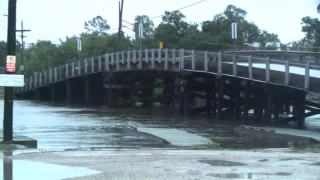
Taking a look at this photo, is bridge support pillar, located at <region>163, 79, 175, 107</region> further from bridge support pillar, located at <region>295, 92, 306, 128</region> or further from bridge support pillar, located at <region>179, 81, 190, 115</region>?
bridge support pillar, located at <region>295, 92, 306, 128</region>

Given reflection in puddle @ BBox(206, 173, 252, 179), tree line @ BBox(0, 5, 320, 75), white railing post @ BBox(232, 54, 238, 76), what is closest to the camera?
reflection in puddle @ BBox(206, 173, 252, 179)

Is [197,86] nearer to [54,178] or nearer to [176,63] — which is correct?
[176,63]

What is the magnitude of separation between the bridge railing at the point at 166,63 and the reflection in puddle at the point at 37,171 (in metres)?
18.8

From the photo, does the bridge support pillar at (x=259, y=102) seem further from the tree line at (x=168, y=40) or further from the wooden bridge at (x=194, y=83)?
the tree line at (x=168, y=40)

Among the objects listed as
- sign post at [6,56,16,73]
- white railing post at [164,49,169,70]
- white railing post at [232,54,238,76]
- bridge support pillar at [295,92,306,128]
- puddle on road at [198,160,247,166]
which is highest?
white railing post at [164,49,169,70]

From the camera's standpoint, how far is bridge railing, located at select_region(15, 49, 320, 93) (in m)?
33.9

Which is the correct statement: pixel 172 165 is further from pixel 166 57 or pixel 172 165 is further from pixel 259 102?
pixel 166 57

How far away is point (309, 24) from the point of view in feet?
314

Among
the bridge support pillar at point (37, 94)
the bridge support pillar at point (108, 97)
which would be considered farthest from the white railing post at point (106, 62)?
the bridge support pillar at point (37, 94)

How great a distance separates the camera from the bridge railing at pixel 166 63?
3388 centimetres

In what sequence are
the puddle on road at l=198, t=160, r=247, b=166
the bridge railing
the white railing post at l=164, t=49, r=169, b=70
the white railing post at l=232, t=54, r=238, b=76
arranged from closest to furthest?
1. the puddle on road at l=198, t=160, r=247, b=166
2. the bridge railing
3. the white railing post at l=232, t=54, r=238, b=76
4. the white railing post at l=164, t=49, r=169, b=70

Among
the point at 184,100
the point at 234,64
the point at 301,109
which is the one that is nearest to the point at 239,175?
the point at 234,64

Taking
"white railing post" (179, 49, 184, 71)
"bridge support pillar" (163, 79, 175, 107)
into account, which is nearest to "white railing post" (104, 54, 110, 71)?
"bridge support pillar" (163, 79, 175, 107)

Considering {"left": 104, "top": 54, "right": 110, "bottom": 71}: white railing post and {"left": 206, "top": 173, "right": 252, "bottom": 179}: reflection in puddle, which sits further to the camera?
{"left": 104, "top": 54, "right": 110, "bottom": 71}: white railing post
